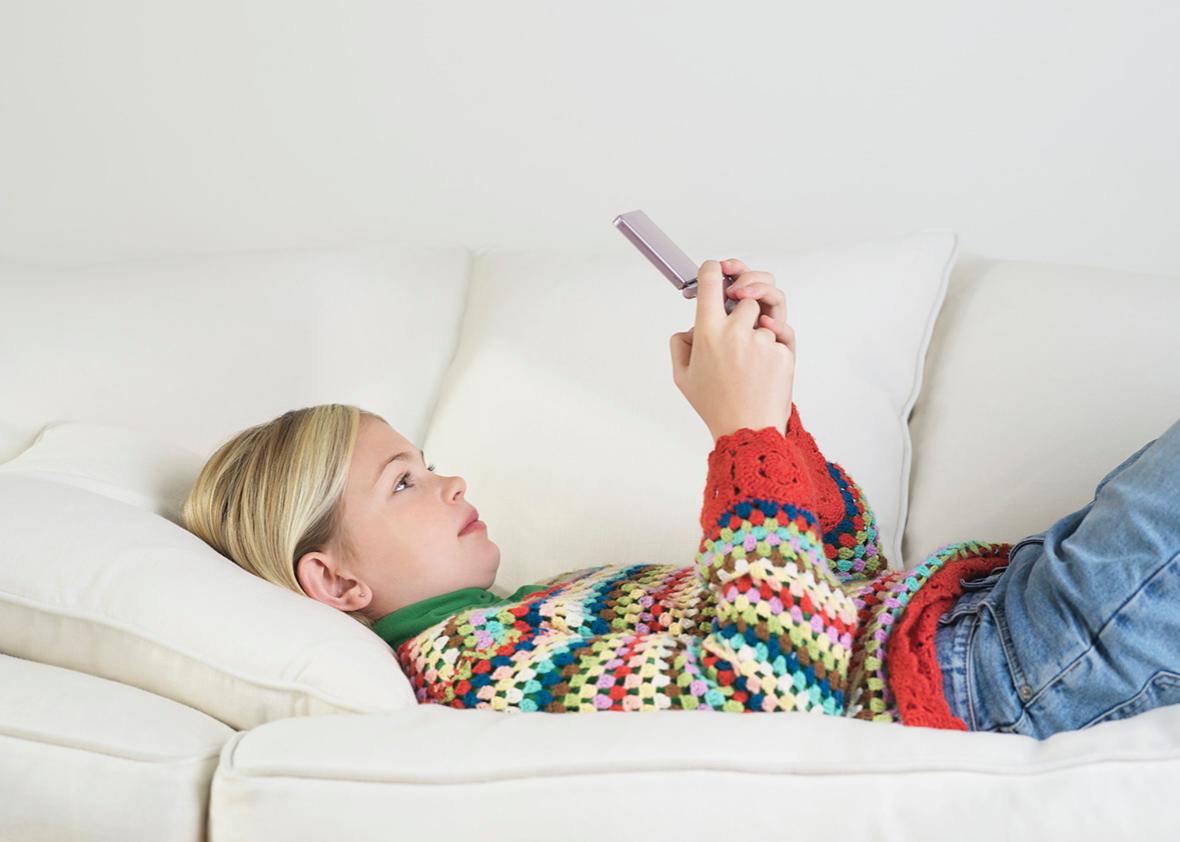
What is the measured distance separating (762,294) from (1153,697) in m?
0.46

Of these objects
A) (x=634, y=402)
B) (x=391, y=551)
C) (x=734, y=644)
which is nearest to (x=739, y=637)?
(x=734, y=644)

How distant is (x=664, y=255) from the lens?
109 centimetres

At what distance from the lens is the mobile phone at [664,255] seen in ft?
3.57

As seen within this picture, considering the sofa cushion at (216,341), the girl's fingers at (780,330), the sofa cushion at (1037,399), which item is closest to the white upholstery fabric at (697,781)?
the girl's fingers at (780,330)

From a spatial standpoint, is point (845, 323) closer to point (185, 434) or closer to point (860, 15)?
point (860, 15)

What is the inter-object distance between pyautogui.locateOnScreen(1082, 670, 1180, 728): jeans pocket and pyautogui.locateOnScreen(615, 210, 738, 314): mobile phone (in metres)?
0.45

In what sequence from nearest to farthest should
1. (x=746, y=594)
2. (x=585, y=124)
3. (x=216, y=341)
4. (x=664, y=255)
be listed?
1. (x=746, y=594)
2. (x=664, y=255)
3. (x=216, y=341)
4. (x=585, y=124)

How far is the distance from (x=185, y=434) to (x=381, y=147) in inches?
26.1

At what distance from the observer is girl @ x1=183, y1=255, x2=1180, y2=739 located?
3.06 feet

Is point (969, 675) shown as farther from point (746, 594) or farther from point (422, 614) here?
point (422, 614)

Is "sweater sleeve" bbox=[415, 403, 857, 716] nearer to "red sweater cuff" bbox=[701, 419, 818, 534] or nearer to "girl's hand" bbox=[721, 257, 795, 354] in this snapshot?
"red sweater cuff" bbox=[701, 419, 818, 534]

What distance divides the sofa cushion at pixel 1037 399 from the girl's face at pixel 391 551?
517 mm

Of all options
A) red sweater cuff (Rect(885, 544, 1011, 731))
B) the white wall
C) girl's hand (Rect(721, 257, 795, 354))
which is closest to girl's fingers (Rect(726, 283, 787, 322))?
girl's hand (Rect(721, 257, 795, 354))

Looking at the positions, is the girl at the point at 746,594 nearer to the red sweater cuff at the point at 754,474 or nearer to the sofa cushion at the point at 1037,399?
the red sweater cuff at the point at 754,474
